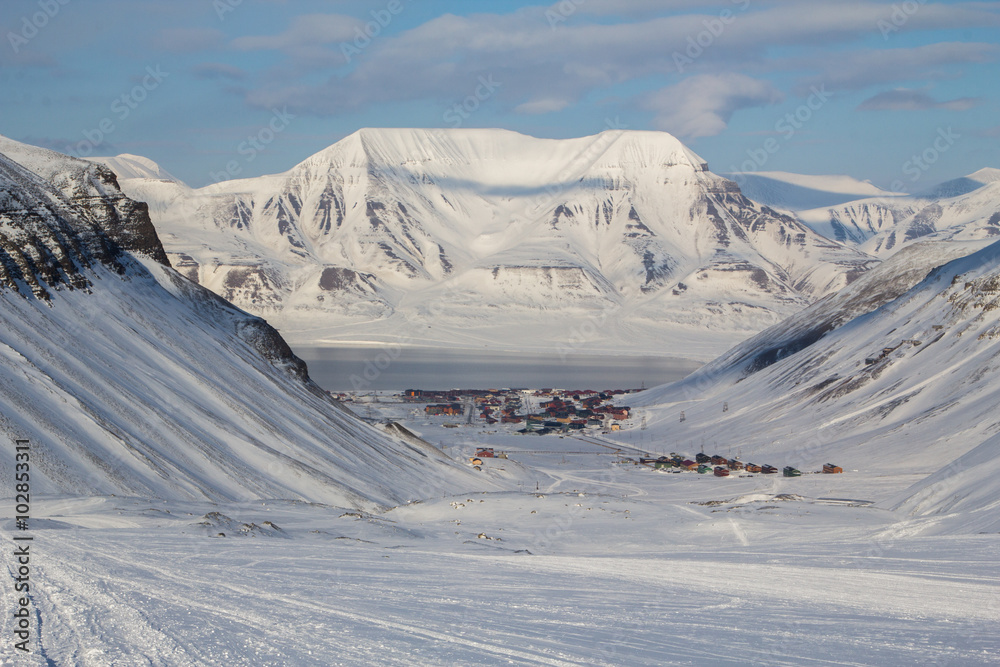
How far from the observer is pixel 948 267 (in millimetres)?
104125

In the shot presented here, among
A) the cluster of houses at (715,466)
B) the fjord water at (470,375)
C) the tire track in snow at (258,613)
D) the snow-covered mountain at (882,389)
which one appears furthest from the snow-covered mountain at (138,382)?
the fjord water at (470,375)

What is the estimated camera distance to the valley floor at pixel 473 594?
1229cm

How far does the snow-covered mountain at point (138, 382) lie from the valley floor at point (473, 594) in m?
8.78

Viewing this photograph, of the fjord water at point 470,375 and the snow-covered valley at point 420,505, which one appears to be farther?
the fjord water at point 470,375

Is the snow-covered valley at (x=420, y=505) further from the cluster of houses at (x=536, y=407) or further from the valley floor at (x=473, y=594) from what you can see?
the cluster of houses at (x=536, y=407)

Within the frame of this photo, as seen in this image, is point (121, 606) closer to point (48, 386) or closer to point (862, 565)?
point (862, 565)

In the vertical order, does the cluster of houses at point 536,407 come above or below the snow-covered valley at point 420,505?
above

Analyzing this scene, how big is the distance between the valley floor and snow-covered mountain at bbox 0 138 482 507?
28.8 ft

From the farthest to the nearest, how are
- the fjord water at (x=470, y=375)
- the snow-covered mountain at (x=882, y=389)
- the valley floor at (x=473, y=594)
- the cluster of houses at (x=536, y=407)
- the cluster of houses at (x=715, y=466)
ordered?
the fjord water at (x=470, y=375), the cluster of houses at (x=536, y=407), the cluster of houses at (x=715, y=466), the snow-covered mountain at (x=882, y=389), the valley floor at (x=473, y=594)

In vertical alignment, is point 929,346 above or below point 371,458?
above

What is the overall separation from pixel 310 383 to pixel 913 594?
54.4 m

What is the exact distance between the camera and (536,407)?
12925 centimetres

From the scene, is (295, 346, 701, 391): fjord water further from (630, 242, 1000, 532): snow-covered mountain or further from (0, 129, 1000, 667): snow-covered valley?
(0, 129, 1000, 667): snow-covered valley

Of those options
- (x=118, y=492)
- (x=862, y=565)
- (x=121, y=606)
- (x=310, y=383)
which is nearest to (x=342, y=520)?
(x=118, y=492)
